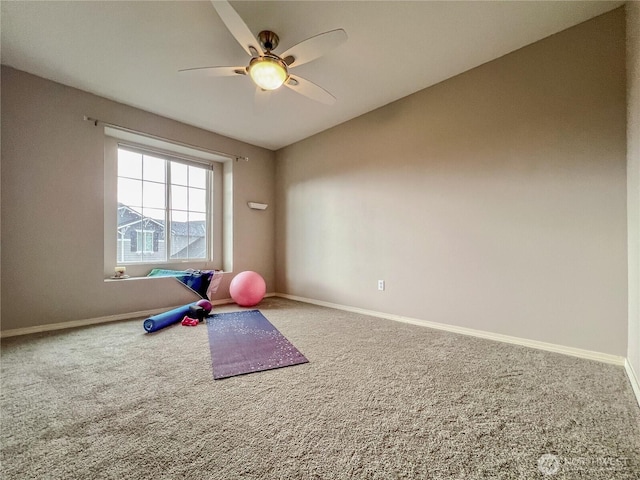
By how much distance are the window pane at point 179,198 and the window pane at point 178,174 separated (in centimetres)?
8

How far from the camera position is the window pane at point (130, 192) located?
325 centimetres

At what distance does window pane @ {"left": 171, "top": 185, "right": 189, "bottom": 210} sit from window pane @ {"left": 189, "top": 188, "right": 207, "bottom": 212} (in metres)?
0.08

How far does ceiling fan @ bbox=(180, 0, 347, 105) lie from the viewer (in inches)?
62.8

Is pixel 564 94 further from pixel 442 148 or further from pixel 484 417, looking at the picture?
pixel 484 417

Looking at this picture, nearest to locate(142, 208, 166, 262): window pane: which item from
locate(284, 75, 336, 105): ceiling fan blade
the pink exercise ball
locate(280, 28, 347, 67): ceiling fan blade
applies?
the pink exercise ball

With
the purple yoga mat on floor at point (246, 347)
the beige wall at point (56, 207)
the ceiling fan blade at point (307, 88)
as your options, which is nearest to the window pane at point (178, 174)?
the beige wall at point (56, 207)

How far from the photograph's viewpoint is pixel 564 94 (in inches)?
80.2

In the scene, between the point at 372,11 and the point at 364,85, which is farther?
the point at 364,85

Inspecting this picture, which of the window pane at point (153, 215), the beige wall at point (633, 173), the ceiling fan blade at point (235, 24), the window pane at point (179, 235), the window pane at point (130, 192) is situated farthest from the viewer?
the window pane at point (179, 235)

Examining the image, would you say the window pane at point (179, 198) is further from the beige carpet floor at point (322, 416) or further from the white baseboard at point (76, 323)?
the beige carpet floor at point (322, 416)

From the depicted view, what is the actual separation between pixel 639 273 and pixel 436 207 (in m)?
1.46

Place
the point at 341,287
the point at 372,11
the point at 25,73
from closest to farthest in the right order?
the point at 372,11 → the point at 25,73 → the point at 341,287

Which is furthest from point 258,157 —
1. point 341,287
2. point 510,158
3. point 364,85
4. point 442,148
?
point 510,158

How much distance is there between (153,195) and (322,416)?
3548 millimetres
